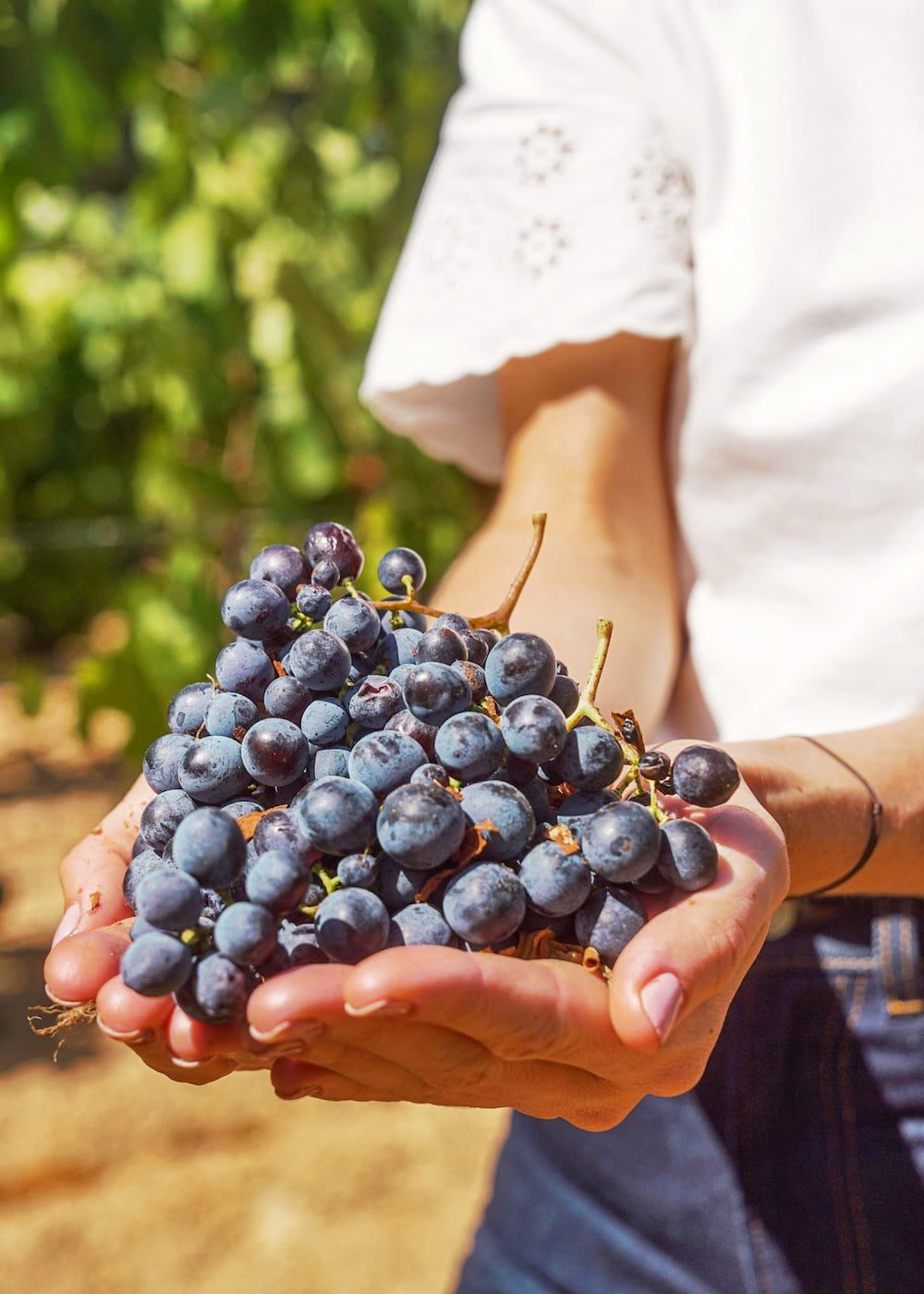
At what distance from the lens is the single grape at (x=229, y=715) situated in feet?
2.97

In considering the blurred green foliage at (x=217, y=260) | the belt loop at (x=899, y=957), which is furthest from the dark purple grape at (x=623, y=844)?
the blurred green foliage at (x=217, y=260)

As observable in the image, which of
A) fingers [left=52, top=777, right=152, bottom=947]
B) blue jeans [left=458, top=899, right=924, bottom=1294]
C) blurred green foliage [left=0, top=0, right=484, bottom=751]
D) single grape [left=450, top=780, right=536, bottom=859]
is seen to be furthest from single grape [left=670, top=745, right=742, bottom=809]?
blurred green foliage [left=0, top=0, right=484, bottom=751]

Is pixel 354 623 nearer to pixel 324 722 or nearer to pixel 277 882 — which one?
pixel 324 722

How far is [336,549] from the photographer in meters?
1.02

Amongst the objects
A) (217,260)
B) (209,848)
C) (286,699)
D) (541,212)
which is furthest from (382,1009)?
(217,260)

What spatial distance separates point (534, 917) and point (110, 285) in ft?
12.3

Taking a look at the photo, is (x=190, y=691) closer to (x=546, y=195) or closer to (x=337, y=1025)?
(x=337, y=1025)

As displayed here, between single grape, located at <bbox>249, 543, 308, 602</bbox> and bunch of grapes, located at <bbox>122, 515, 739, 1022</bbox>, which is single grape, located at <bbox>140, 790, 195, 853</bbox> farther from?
single grape, located at <bbox>249, 543, 308, 602</bbox>

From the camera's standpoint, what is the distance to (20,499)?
600cm

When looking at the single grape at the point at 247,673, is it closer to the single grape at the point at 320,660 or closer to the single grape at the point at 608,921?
the single grape at the point at 320,660

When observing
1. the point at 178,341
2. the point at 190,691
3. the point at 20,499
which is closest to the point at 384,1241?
the point at 190,691

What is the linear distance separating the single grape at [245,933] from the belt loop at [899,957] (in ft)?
2.52

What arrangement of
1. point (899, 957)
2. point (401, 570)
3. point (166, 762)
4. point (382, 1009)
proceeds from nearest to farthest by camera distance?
1. point (382, 1009)
2. point (166, 762)
3. point (401, 570)
4. point (899, 957)

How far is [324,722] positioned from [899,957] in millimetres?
744
